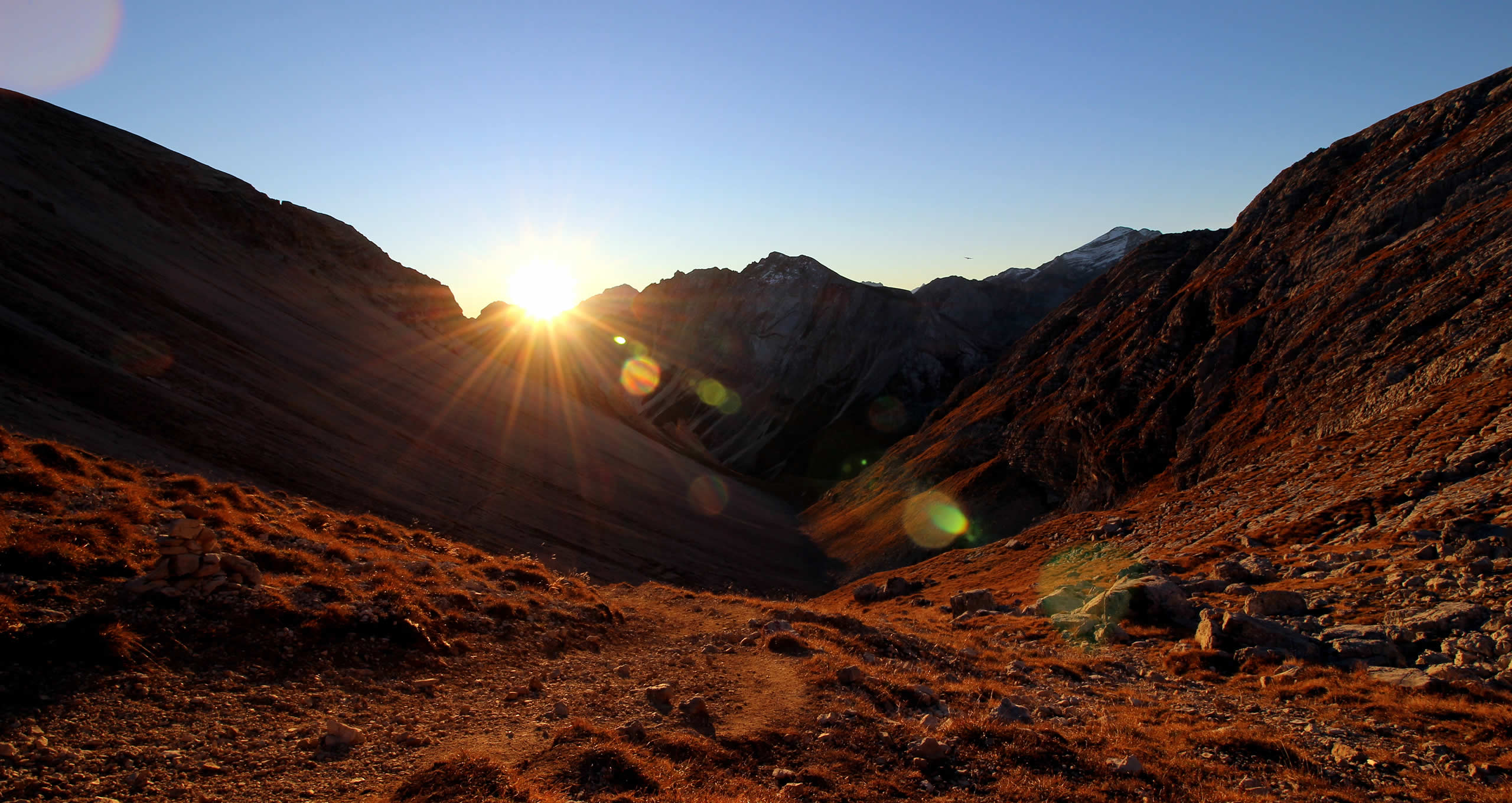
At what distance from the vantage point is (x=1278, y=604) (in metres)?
16.0

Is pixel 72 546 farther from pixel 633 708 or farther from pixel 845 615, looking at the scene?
pixel 845 615

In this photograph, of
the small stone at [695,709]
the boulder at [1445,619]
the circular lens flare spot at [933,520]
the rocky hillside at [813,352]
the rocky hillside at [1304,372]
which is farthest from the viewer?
the rocky hillside at [813,352]

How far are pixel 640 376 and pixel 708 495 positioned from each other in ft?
298

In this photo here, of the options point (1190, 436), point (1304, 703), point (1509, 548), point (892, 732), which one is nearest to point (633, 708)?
point (892, 732)

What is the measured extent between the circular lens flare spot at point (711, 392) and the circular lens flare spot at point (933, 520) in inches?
3383

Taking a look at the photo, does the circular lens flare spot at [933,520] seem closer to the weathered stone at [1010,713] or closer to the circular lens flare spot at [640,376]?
the weathered stone at [1010,713]

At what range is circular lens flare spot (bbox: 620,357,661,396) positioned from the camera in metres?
160

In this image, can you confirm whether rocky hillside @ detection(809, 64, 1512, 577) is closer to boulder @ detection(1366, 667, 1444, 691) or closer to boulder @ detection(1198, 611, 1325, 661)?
boulder @ detection(1198, 611, 1325, 661)

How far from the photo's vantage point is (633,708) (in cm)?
1097

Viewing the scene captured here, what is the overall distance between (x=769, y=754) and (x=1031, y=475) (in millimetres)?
51214

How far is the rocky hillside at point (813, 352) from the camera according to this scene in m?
131

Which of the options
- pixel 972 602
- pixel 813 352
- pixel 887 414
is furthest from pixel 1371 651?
pixel 813 352

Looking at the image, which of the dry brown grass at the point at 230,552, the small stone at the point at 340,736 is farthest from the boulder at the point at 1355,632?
the small stone at the point at 340,736

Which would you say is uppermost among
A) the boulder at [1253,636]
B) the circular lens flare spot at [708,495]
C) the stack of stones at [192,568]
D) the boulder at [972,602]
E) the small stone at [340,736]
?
the stack of stones at [192,568]
